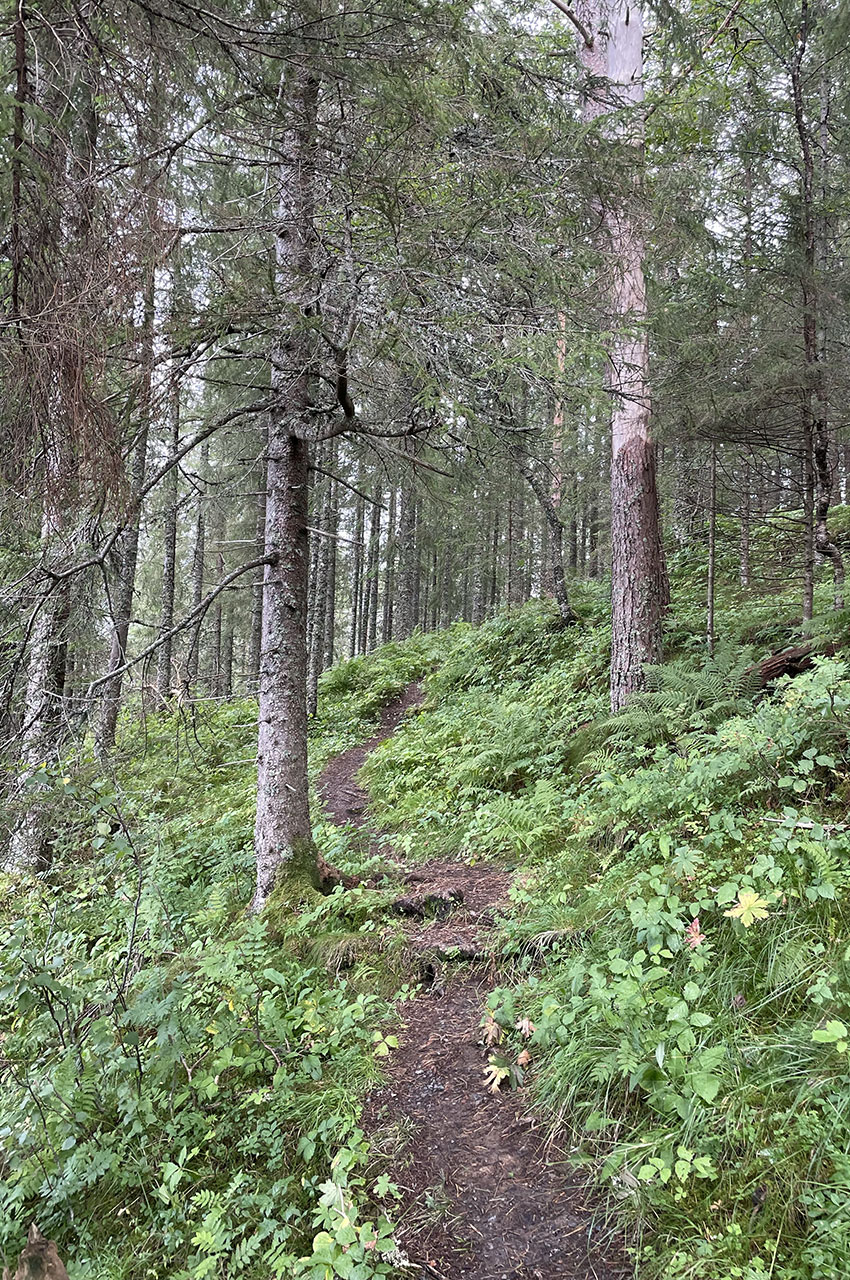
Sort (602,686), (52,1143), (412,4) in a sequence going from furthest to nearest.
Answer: (602,686) → (412,4) → (52,1143)

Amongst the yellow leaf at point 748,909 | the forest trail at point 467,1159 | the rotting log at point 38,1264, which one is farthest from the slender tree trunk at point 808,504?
the rotting log at point 38,1264

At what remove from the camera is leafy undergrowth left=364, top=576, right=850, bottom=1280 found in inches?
83.4

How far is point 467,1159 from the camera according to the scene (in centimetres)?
280

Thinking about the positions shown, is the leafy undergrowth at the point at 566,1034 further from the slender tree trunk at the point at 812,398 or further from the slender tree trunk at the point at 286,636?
the slender tree trunk at the point at 812,398

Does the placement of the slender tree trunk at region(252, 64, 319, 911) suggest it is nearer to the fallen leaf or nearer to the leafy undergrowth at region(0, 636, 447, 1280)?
the leafy undergrowth at region(0, 636, 447, 1280)

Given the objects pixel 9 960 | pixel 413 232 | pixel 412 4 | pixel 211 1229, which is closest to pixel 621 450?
pixel 413 232

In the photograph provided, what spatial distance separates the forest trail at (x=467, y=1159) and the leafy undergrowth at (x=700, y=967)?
0.51 ft

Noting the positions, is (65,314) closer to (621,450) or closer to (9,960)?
(9,960)

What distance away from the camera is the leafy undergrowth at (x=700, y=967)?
212 centimetres

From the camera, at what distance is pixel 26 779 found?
2.93 meters

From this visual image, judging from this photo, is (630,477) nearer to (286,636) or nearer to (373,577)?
(286,636)

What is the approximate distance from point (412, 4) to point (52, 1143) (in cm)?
652

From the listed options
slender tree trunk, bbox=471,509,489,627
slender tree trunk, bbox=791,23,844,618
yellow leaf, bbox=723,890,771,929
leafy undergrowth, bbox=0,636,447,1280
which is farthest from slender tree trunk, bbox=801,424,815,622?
leafy undergrowth, bbox=0,636,447,1280

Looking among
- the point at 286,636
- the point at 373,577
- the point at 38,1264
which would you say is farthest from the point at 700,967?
the point at 373,577
